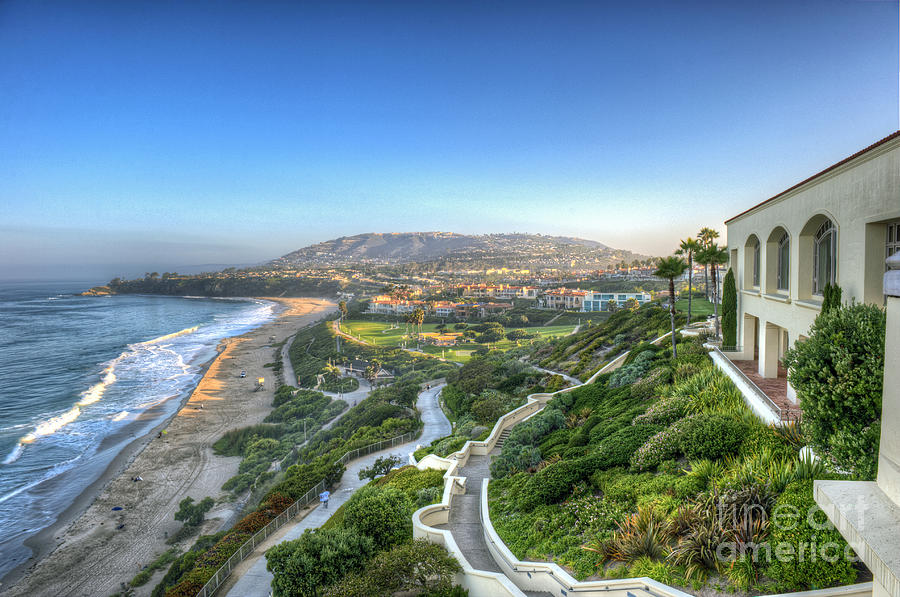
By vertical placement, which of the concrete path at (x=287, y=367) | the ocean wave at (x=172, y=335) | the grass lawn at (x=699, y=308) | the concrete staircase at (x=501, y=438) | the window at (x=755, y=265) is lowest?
the concrete path at (x=287, y=367)

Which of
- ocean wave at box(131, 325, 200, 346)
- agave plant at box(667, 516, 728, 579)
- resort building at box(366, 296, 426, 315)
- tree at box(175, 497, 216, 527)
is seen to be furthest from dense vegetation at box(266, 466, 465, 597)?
resort building at box(366, 296, 426, 315)

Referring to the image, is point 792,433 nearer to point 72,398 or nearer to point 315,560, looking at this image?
point 315,560

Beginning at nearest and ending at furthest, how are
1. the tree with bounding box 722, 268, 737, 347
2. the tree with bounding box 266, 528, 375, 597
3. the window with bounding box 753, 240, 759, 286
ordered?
the tree with bounding box 266, 528, 375, 597
the window with bounding box 753, 240, 759, 286
the tree with bounding box 722, 268, 737, 347

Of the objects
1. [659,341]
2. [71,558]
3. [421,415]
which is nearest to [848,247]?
[659,341]

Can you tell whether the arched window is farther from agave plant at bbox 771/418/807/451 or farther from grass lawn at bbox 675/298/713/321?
grass lawn at bbox 675/298/713/321

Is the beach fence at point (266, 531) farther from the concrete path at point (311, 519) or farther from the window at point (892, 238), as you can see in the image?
the window at point (892, 238)

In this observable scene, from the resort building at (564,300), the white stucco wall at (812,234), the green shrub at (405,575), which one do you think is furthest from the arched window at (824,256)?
the resort building at (564,300)

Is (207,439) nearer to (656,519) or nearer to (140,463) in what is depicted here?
(140,463)

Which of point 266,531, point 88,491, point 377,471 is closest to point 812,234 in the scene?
point 377,471
